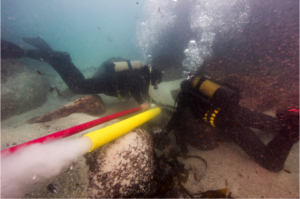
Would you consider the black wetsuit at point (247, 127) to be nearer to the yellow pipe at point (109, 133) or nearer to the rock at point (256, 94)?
the yellow pipe at point (109, 133)

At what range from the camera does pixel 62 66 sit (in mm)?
5805

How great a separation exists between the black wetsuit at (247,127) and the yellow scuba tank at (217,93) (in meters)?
0.13

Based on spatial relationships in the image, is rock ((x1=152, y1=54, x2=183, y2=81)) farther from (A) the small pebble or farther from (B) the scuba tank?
(A) the small pebble

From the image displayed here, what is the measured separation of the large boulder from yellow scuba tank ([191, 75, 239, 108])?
9071 mm

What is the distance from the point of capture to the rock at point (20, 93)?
5945 mm

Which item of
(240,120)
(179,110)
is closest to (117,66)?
(179,110)

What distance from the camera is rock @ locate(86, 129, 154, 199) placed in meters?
1.97

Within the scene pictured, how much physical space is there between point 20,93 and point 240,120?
10.7 m

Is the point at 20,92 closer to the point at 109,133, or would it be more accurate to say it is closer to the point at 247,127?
the point at 109,133

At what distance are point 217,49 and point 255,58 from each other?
2.91 metres

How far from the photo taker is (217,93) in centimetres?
295

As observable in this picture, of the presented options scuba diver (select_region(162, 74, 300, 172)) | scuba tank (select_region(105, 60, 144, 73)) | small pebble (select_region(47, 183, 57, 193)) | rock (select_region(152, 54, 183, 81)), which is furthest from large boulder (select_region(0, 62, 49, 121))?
rock (select_region(152, 54, 183, 81))

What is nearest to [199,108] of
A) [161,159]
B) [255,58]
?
[161,159]

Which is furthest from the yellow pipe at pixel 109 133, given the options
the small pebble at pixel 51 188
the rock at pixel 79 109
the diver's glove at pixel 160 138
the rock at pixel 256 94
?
the rock at pixel 256 94
